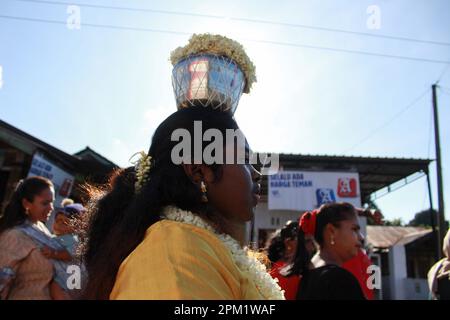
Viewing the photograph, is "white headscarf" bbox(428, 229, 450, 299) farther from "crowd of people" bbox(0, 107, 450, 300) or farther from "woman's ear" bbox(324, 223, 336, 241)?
"crowd of people" bbox(0, 107, 450, 300)

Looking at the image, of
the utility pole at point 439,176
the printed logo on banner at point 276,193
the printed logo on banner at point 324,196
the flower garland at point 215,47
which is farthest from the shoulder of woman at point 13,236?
the utility pole at point 439,176

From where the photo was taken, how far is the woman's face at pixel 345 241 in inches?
110

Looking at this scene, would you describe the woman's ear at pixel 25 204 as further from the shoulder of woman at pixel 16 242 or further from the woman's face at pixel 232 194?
the woman's face at pixel 232 194

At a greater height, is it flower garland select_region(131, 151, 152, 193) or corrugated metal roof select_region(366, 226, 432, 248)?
corrugated metal roof select_region(366, 226, 432, 248)

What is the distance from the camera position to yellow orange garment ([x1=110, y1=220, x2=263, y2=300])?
84 centimetres

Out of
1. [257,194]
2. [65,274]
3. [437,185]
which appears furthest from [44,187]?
[437,185]

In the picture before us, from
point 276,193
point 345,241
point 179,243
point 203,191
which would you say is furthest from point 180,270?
point 276,193

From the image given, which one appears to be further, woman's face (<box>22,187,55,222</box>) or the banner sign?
the banner sign

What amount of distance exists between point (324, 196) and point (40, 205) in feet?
31.7

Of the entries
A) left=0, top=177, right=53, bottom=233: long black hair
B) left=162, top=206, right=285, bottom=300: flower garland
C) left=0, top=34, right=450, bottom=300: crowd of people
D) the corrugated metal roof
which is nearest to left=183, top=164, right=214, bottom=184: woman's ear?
left=0, top=34, right=450, bottom=300: crowd of people

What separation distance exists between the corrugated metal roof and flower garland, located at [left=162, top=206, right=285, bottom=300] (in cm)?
1875

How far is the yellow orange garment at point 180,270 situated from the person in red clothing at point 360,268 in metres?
2.06

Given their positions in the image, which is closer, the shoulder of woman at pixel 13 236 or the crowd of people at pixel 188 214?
the crowd of people at pixel 188 214

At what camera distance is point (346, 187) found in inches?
458
